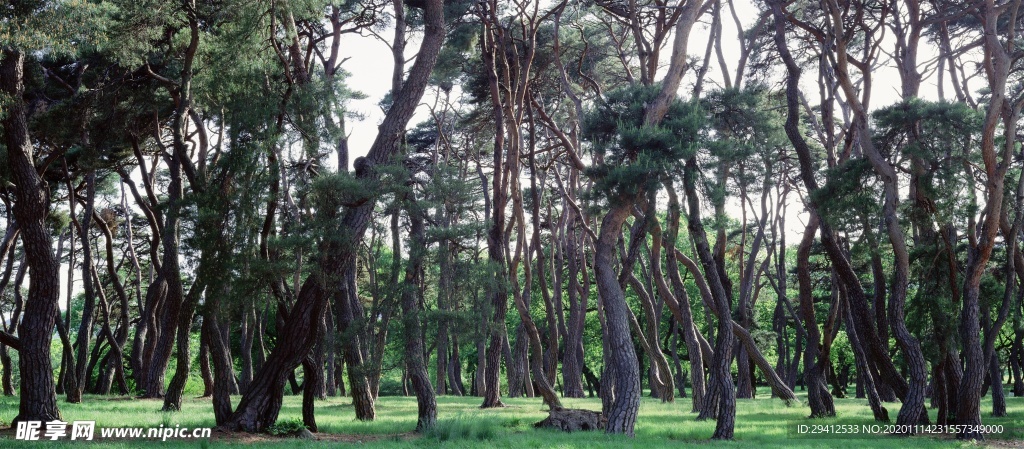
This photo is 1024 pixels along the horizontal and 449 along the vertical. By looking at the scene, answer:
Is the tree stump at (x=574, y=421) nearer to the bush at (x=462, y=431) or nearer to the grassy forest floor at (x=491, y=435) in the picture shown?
the grassy forest floor at (x=491, y=435)

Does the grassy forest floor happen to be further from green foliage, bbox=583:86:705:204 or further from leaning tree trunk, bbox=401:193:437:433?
green foliage, bbox=583:86:705:204

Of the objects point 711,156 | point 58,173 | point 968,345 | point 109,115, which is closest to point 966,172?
point 968,345

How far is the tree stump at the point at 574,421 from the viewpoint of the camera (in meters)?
12.8

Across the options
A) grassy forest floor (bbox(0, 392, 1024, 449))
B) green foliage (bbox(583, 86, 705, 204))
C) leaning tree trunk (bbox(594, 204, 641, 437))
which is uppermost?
green foliage (bbox(583, 86, 705, 204))

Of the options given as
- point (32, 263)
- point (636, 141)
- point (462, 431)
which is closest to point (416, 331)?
point (462, 431)

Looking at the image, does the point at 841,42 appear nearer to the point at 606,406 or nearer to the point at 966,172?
the point at 966,172

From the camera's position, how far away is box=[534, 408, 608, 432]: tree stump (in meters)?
12.8

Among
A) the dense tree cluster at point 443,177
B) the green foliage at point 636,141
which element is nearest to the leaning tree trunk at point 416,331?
the dense tree cluster at point 443,177

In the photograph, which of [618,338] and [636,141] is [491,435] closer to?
[618,338]

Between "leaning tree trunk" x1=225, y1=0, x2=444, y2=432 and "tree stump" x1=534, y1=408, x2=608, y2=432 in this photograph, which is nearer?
"leaning tree trunk" x1=225, y1=0, x2=444, y2=432

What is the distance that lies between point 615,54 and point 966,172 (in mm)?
9692

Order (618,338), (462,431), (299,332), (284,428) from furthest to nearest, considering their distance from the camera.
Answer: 1. (618,338)
2. (299,332)
3. (284,428)
4. (462,431)

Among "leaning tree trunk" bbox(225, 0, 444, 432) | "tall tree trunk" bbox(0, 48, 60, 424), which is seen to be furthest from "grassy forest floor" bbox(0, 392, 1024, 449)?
"tall tree trunk" bbox(0, 48, 60, 424)

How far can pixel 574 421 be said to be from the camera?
42.3 feet
